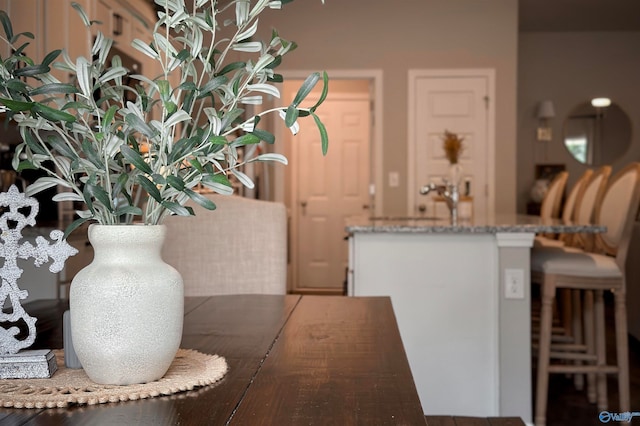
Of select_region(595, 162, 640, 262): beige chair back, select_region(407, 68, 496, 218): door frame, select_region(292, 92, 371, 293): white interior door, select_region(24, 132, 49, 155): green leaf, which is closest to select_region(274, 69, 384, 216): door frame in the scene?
select_region(407, 68, 496, 218): door frame

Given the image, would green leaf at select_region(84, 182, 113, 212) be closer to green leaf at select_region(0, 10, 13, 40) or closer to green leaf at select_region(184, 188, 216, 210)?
green leaf at select_region(184, 188, 216, 210)

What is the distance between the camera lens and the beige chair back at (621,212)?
319 centimetres

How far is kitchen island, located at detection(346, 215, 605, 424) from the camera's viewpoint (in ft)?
9.87

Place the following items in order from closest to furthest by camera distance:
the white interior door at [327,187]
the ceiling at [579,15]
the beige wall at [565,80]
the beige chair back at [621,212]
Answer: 1. the beige chair back at [621,212]
2. the ceiling at [579,15]
3. the beige wall at [565,80]
4. the white interior door at [327,187]

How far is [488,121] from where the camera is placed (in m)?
6.09

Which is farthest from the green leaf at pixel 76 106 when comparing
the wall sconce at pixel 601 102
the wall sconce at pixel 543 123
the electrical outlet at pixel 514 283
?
the wall sconce at pixel 601 102

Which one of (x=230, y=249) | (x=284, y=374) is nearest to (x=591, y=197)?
(x=230, y=249)

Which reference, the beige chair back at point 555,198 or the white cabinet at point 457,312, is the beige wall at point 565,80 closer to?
the beige chair back at point 555,198

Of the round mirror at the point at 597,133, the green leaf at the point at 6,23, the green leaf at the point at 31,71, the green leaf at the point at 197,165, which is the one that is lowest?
the green leaf at the point at 197,165

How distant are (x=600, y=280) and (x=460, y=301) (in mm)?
642

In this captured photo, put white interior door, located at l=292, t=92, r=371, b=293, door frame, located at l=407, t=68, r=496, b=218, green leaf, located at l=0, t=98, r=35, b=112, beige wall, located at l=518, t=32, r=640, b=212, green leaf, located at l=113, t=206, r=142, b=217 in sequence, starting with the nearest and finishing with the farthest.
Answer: green leaf, located at l=0, t=98, r=35, b=112, green leaf, located at l=113, t=206, r=142, b=217, door frame, located at l=407, t=68, r=496, b=218, beige wall, located at l=518, t=32, r=640, b=212, white interior door, located at l=292, t=92, r=371, b=293

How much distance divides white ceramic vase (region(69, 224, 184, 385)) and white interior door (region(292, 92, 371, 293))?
277 inches

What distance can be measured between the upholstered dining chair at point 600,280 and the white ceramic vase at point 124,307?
2.50m

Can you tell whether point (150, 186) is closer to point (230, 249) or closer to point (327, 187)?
point (230, 249)
